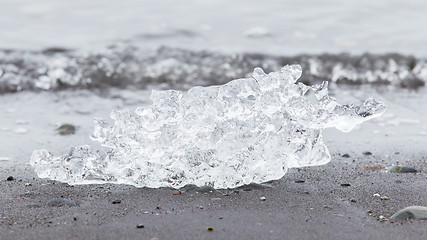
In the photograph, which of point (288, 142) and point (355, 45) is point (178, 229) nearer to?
point (288, 142)

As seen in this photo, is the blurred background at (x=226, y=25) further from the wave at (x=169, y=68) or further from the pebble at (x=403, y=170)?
the pebble at (x=403, y=170)

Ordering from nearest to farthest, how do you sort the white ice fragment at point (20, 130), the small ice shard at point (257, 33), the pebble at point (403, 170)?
the pebble at point (403, 170), the white ice fragment at point (20, 130), the small ice shard at point (257, 33)

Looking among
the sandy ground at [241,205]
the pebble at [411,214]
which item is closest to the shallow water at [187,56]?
the sandy ground at [241,205]

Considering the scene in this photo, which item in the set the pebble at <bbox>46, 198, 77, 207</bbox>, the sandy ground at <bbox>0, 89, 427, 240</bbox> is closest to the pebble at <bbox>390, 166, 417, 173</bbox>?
the sandy ground at <bbox>0, 89, 427, 240</bbox>

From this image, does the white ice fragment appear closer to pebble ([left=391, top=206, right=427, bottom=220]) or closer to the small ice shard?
pebble ([left=391, top=206, right=427, bottom=220])

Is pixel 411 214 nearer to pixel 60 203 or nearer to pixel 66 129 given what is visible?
pixel 60 203
